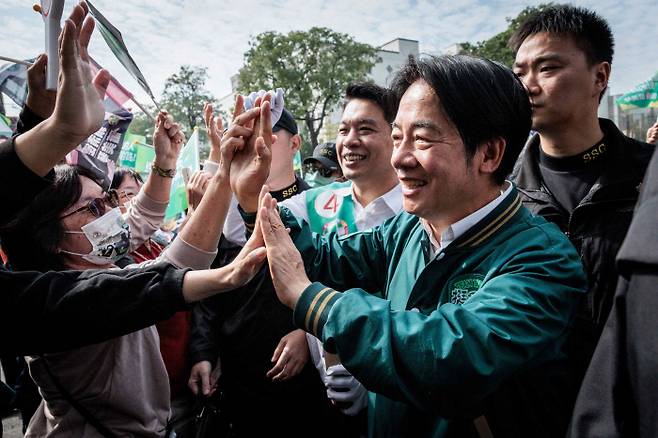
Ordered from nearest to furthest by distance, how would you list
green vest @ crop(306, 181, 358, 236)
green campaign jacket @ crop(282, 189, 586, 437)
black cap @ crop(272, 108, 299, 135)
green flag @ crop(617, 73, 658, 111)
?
1. green campaign jacket @ crop(282, 189, 586, 437)
2. green vest @ crop(306, 181, 358, 236)
3. black cap @ crop(272, 108, 299, 135)
4. green flag @ crop(617, 73, 658, 111)

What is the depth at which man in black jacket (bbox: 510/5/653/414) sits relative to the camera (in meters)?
1.98

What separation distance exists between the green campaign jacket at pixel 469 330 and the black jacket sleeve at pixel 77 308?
1.63 ft

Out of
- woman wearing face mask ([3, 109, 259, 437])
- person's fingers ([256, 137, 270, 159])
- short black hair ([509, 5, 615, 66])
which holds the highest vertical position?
short black hair ([509, 5, 615, 66])

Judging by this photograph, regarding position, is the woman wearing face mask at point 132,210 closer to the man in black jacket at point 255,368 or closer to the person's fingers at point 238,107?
the man in black jacket at point 255,368

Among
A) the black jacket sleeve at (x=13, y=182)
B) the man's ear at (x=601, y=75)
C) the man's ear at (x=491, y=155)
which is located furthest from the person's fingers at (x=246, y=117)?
the man's ear at (x=601, y=75)

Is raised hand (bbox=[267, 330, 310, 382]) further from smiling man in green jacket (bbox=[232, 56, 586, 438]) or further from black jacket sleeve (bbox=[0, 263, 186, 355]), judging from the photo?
black jacket sleeve (bbox=[0, 263, 186, 355])

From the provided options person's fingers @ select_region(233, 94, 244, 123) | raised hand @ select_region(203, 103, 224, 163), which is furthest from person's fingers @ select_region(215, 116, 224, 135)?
person's fingers @ select_region(233, 94, 244, 123)

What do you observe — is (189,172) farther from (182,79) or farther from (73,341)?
(182,79)

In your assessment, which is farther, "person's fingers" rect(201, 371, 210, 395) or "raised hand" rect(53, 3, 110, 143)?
"person's fingers" rect(201, 371, 210, 395)

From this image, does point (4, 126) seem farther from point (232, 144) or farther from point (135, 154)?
point (232, 144)

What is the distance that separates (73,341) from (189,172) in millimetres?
2213

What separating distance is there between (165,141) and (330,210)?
1.13 m

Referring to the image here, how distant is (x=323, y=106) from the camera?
99.0 feet

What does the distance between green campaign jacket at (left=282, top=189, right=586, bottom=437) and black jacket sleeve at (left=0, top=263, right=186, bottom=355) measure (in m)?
0.50
